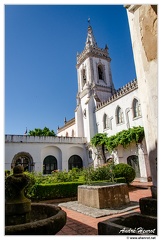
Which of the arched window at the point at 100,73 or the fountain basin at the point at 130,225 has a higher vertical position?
the arched window at the point at 100,73

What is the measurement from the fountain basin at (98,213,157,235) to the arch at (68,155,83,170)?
25293mm

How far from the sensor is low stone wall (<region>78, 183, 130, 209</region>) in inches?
281

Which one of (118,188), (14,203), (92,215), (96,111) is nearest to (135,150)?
(96,111)

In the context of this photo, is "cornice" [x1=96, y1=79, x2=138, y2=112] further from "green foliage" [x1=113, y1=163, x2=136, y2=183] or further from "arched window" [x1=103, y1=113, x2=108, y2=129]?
"green foliage" [x1=113, y1=163, x2=136, y2=183]

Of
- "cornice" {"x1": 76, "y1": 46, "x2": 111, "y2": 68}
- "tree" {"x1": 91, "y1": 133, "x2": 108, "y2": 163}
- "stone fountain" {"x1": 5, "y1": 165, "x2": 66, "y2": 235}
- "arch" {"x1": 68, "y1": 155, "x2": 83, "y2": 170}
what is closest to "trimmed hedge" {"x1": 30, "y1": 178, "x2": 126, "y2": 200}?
"stone fountain" {"x1": 5, "y1": 165, "x2": 66, "y2": 235}

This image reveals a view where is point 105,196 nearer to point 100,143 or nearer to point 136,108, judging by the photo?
point 136,108

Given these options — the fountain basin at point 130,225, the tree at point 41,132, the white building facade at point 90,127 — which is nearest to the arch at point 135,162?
the white building facade at point 90,127

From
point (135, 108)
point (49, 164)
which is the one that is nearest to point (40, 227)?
point (135, 108)

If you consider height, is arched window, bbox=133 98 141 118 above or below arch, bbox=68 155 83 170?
above

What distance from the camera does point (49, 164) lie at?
25562 mm

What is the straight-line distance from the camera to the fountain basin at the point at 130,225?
1.80 metres

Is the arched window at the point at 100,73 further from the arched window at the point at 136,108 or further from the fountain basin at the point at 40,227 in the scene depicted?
the fountain basin at the point at 40,227

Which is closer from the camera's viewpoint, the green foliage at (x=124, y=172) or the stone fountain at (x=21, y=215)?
the stone fountain at (x=21, y=215)

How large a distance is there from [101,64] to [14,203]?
31.7 m
